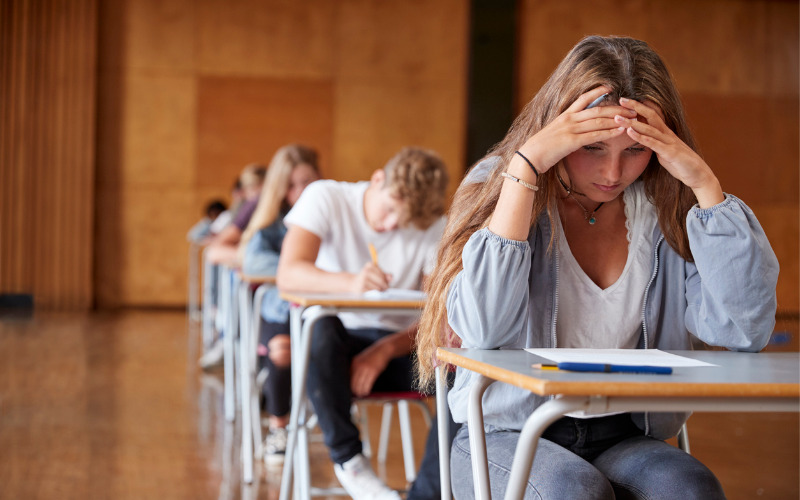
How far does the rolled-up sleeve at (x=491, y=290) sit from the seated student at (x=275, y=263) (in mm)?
1651

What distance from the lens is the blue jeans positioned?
3.67ft

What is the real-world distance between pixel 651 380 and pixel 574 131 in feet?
1.40

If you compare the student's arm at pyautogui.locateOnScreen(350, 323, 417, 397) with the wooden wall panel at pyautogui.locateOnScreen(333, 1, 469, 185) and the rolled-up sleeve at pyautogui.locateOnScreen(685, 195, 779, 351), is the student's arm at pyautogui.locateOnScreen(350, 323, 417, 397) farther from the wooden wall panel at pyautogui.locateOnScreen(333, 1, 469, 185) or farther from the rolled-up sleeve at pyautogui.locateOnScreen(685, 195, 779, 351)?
the wooden wall panel at pyautogui.locateOnScreen(333, 1, 469, 185)

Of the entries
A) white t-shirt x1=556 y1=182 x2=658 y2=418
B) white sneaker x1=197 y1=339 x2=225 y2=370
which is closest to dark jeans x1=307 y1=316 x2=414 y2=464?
white t-shirt x1=556 y1=182 x2=658 y2=418

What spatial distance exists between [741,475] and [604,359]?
2156 mm

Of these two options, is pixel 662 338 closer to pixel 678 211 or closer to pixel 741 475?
pixel 678 211

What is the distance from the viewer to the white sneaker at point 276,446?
115 inches

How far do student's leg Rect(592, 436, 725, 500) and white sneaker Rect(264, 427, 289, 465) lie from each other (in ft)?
6.01

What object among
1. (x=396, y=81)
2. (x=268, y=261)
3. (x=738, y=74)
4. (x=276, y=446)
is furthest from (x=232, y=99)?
(x=276, y=446)

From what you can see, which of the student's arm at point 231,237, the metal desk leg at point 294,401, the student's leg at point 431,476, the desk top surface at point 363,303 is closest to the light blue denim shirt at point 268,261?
the metal desk leg at point 294,401

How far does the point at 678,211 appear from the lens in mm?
1369

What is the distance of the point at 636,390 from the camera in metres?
0.88

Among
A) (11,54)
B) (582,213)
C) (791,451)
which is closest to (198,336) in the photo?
(11,54)

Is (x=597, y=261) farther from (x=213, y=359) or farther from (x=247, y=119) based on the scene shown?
(x=247, y=119)
